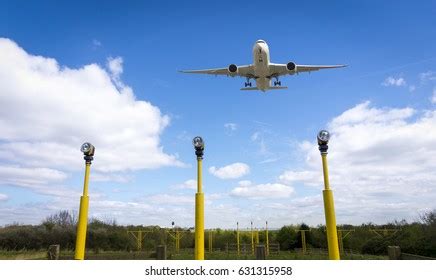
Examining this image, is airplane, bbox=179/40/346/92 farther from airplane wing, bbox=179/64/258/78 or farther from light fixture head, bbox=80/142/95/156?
light fixture head, bbox=80/142/95/156

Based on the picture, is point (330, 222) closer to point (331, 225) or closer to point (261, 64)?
point (331, 225)

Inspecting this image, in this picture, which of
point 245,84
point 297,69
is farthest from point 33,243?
point 297,69

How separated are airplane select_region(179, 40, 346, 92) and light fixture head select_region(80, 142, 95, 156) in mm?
17418

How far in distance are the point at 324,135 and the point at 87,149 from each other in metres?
3.59

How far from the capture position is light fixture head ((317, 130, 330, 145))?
471cm

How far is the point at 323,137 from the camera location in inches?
187

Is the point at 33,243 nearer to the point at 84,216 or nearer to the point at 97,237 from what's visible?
the point at 97,237

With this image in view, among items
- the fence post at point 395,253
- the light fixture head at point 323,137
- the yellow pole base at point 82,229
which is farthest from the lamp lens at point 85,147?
the fence post at point 395,253

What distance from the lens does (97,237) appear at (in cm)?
2094

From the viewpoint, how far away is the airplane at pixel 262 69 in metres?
21.6

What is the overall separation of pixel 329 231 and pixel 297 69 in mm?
20451

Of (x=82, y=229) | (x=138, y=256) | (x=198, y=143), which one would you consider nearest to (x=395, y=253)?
(x=198, y=143)

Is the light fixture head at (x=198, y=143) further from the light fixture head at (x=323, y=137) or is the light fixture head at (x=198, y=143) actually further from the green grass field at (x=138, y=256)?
the green grass field at (x=138, y=256)
